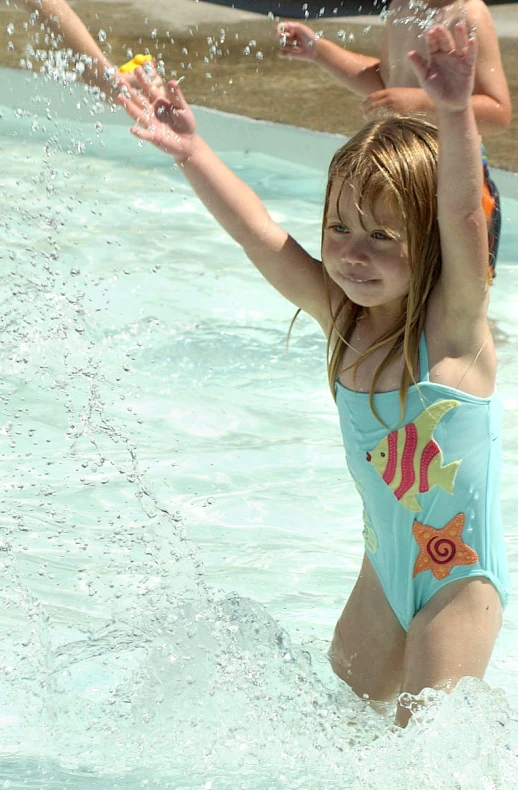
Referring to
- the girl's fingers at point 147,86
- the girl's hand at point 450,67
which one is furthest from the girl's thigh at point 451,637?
the girl's fingers at point 147,86

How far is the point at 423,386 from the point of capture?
6.44 feet

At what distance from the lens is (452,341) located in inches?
77.8

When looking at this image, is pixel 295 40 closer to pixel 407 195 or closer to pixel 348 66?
pixel 348 66

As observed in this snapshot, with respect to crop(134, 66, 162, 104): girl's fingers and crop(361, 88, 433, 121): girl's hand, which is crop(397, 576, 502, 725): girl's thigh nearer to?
crop(134, 66, 162, 104): girl's fingers

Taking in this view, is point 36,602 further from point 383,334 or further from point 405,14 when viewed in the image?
point 405,14

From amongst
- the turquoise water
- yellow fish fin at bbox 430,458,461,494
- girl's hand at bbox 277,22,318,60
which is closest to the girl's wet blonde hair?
yellow fish fin at bbox 430,458,461,494

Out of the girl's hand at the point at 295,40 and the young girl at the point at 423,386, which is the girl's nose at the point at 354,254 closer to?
the young girl at the point at 423,386

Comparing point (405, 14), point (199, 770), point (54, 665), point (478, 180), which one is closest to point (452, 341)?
point (478, 180)

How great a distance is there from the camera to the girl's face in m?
1.96

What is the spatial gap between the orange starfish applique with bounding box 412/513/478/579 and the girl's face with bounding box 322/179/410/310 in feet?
1.40

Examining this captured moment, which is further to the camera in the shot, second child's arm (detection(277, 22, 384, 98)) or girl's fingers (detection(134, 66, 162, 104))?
second child's arm (detection(277, 22, 384, 98))

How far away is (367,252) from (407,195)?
12 cm

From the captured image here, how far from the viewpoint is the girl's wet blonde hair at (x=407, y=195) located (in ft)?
6.40

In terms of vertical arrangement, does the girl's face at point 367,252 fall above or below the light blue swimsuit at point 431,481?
above
